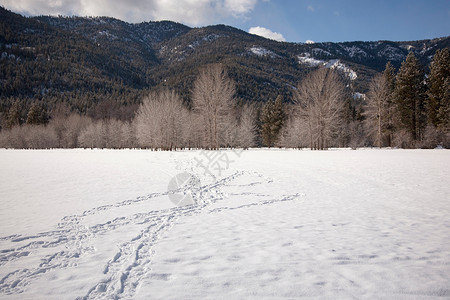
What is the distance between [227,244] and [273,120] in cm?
4934

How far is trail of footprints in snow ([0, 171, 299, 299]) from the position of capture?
9.48 ft

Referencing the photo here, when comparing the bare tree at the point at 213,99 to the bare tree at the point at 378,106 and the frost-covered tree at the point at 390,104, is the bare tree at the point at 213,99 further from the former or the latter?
the frost-covered tree at the point at 390,104

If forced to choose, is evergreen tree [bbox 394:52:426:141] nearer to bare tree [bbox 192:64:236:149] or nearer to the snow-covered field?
bare tree [bbox 192:64:236:149]

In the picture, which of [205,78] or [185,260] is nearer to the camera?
[185,260]

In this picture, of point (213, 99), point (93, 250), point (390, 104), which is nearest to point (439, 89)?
point (390, 104)

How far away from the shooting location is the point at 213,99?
3366cm

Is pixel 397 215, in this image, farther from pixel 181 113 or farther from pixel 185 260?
pixel 181 113

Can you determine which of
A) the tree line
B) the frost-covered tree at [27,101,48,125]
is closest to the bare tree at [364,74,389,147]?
the tree line

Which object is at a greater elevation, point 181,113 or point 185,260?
point 181,113

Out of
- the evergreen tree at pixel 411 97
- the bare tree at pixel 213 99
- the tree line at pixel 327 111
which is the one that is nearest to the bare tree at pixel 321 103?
the tree line at pixel 327 111

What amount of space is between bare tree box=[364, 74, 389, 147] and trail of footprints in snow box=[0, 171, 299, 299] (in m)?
34.8

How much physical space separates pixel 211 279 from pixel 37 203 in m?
7.37

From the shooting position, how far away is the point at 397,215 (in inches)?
228

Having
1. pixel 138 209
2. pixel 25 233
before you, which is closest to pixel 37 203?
pixel 25 233
